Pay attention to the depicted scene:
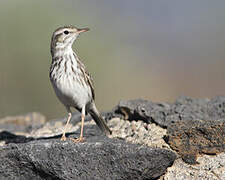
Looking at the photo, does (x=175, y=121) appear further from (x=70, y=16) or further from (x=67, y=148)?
(x=70, y=16)

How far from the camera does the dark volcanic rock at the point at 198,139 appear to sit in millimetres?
6316

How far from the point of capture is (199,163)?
20.2ft

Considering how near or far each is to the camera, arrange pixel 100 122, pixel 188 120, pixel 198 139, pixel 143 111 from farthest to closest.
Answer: pixel 100 122, pixel 143 111, pixel 188 120, pixel 198 139

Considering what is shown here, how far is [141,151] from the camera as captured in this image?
563cm

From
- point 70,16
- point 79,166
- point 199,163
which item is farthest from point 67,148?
point 70,16

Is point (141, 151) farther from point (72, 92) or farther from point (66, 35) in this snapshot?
point (66, 35)

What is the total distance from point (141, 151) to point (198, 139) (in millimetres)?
1165

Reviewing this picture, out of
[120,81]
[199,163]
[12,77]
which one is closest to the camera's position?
[199,163]

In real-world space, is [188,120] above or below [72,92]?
below

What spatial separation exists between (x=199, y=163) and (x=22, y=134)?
407 centimetres

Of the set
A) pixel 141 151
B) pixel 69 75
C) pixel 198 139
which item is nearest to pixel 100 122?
pixel 69 75

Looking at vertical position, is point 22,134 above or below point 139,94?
above

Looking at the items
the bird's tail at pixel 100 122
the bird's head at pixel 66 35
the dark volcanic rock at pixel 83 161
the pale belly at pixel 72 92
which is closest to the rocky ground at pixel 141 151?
the dark volcanic rock at pixel 83 161

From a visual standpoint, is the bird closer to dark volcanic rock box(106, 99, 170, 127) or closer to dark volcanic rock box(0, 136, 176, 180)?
dark volcanic rock box(106, 99, 170, 127)
